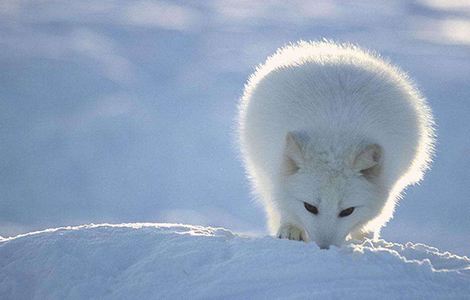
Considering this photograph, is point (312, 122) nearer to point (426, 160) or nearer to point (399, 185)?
point (399, 185)

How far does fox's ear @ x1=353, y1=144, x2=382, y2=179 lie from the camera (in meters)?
5.51

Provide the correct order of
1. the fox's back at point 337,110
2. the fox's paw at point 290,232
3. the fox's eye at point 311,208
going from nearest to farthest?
the fox's eye at point 311,208, the fox's back at point 337,110, the fox's paw at point 290,232

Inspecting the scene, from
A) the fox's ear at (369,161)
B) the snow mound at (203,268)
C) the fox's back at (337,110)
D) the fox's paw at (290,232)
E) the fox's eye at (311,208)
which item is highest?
the fox's back at (337,110)

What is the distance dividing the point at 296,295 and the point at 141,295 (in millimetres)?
1032

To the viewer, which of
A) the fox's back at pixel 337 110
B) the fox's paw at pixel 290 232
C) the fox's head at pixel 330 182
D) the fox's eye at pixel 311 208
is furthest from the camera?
the fox's paw at pixel 290 232

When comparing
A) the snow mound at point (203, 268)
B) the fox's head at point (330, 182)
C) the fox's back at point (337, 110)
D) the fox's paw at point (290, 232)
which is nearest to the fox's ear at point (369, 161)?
the fox's head at point (330, 182)

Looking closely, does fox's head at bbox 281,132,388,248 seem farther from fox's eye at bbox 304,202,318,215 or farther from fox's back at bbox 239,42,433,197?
fox's back at bbox 239,42,433,197

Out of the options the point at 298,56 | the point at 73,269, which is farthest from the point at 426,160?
the point at 73,269

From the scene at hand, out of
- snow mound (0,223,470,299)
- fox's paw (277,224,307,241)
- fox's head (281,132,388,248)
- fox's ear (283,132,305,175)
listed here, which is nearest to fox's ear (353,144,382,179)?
fox's head (281,132,388,248)

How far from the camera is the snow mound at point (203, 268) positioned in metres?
4.44

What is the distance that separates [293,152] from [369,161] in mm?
630

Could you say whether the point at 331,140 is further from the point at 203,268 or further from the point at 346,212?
the point at 203,268

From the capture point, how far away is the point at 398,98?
Result: 6.85 meters

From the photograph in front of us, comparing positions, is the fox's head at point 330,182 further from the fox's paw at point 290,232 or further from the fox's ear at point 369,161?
the fox's paw at point 290,232
